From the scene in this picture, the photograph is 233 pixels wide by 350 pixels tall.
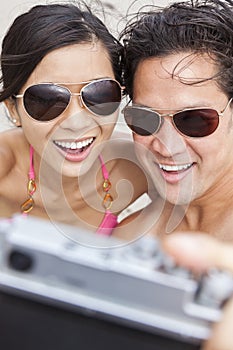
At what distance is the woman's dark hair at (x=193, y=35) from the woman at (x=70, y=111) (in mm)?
108

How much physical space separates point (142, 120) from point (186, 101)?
0.11 metres

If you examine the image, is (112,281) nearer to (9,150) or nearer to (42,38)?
(42,38)

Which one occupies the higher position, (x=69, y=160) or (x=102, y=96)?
(x=102, y=96)

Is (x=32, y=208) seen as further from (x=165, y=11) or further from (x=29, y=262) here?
(x=29, y=262)

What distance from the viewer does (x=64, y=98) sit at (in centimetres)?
139

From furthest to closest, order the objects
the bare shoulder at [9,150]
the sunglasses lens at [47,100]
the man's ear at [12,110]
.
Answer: the bare shoulder at [9,150] < the man's ear at [12,110] < the sunglasses lens at [47,100]

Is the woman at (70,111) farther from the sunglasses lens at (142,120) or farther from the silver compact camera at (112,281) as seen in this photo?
the silver compact camera at (112,281)

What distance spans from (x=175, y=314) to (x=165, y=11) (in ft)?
3.34

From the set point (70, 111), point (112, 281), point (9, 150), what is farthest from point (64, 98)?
point (112, 281)

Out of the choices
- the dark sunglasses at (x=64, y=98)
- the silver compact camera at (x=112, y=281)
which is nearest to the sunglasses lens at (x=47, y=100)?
the dark sunglasses at (x=64, y=98)

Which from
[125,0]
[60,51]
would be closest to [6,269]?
[60,51]

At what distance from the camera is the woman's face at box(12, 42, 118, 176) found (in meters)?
1.41

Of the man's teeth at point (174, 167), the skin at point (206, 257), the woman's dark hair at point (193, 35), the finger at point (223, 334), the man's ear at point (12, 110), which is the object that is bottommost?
the man's ear at point (12, 110)

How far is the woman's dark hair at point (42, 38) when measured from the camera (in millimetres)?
1432
